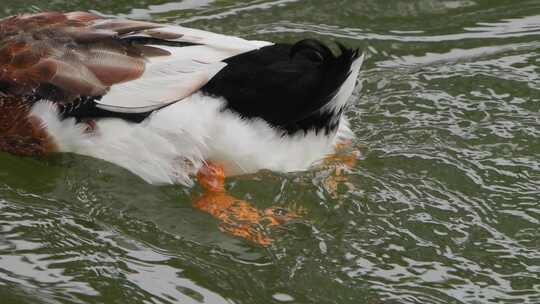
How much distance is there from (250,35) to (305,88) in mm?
1917

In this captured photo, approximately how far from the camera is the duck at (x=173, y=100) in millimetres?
4539

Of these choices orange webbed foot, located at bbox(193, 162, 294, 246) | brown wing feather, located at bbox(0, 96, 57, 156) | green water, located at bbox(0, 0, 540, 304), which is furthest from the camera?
brown wing feather, located at bbox(0, 96, 57, 156)

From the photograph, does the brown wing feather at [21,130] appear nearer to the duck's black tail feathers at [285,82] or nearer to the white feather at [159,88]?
the white feather at [159,88]

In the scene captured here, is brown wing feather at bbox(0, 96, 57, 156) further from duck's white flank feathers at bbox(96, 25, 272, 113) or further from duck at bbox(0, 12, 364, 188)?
duck's white flank feathers at bbox(96, 25, 272, 113)

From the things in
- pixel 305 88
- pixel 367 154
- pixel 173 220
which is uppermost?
pixel 305 88

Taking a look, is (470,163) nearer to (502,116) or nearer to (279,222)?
(502,116)

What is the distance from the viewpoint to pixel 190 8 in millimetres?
6738

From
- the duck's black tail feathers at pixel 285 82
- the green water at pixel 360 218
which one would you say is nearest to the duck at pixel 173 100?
the duck's black tail feathers at pixel 285 82

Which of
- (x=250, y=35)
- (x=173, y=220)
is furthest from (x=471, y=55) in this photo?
(x=173, y=220)

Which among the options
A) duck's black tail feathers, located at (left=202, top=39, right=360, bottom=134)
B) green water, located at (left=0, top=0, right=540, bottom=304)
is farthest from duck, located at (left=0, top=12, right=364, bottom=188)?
green water, located at (left=0, top=0, right=540, bottom=304)

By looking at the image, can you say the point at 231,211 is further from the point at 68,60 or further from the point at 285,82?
the point at 68,60

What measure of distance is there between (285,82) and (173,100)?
484 millimetres

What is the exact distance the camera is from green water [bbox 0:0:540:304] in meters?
4.16

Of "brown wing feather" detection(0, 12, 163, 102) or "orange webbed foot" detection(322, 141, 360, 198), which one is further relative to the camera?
"orange webbed foot" detection(322, 141, 360, 198)
